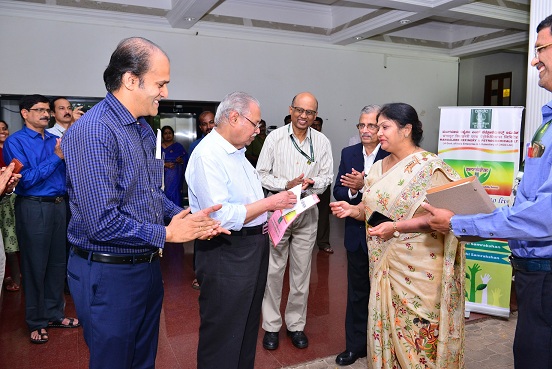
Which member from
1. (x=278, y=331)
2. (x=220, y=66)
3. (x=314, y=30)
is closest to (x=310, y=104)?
(x=278, y=331)

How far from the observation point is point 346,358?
2.88 meters

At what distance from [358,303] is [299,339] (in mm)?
553

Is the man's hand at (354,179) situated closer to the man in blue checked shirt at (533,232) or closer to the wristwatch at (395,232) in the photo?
the wristwatch at (395,232)

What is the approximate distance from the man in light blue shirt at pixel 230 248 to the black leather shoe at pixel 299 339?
104 cm

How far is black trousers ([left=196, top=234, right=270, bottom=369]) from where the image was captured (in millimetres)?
2084

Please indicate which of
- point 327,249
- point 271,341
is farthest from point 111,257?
point 327,249

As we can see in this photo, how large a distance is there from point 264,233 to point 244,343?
22.6 inches

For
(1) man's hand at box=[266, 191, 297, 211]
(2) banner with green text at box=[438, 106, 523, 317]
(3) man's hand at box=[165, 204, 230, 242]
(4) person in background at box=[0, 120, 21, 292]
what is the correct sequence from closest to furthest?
(3) man's hand at box=[165, 204, 230, 242], (1) man's hand at box=[266, 191, 297, 211], (2) banner with green text at box=[438, 106, 523, 317], (4) person in background at box=[0, 120, 21, 292]

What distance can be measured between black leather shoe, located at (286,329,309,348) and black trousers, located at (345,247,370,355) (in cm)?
35

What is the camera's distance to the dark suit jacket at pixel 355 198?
112 inches

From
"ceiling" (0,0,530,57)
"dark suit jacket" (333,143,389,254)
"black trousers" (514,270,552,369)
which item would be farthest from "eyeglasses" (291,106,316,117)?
"ceiling" (0,0,530,57)

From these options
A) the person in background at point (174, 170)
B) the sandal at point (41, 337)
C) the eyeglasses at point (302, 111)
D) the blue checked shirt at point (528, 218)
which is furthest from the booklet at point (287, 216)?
the person in background at point (174, 170)

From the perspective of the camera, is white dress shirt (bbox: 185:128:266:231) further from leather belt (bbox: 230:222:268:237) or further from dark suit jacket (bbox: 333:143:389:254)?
dark suit jacket (bbox: 333:143:389:254)

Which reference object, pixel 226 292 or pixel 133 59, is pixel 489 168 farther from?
pixel 133 59
